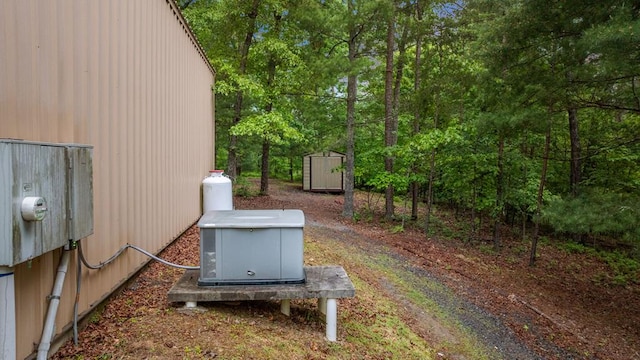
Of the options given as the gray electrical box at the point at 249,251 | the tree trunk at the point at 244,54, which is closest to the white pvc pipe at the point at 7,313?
the gray electrical box at the point at 249,251

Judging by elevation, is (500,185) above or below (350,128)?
below

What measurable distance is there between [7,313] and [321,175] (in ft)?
61.2

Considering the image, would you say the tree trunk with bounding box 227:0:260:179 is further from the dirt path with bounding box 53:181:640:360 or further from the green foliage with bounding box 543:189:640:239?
the green foliage with bounding box 543:189:640:239

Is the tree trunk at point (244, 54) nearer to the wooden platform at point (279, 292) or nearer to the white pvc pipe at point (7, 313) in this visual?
the wooden platform at point (279, 292)

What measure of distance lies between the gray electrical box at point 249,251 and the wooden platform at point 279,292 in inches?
3.4

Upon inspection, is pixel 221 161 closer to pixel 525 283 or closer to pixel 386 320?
pixel 525 283

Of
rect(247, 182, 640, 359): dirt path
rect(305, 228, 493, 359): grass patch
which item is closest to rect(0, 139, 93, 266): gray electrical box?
rect(305, 228, 493, 359): grass patch

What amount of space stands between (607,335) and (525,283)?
1.93 m

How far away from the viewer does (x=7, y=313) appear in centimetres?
194

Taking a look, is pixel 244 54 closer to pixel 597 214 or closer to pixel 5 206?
pixel 597 214

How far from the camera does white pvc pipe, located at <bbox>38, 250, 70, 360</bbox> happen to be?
2296 mm

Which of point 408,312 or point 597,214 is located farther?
point 597,214

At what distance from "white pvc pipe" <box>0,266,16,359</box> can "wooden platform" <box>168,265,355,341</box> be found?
4.37ft

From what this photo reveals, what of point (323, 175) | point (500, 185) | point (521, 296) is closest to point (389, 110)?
point (500, 185)
